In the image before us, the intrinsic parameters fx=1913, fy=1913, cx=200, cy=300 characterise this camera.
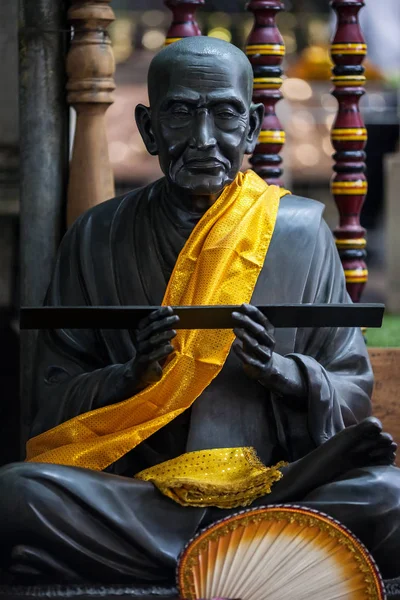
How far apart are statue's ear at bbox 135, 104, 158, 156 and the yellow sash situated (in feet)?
1.02

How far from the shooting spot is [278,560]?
228 inches

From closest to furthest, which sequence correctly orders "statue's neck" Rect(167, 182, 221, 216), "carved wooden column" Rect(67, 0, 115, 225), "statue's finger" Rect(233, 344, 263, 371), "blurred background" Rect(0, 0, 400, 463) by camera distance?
"statue's finger" Rect(233, 344, 263, 371), "statue's neck" Rect(167, 182, 221, 216), "carved wooden column" Rect(67, 0, 115, 225), "blurred background" Rect(0, 0, 400, 463)

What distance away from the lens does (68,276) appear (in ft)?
21.1

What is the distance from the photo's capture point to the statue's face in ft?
20.1

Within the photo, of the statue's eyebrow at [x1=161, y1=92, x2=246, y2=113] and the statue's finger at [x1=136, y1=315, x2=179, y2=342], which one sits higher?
→ the statue's eyebrow at [x1=161, y1=92, x2=246, y2=113]

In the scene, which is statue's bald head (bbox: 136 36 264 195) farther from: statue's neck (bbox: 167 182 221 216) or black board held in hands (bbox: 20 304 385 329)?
black board held in hands (bbox: 20 304 385 329)

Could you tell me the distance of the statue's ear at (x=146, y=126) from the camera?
20.9ft

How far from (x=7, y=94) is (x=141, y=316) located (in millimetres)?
2483

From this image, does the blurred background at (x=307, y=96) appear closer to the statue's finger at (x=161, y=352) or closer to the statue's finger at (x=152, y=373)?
the statue's finger at (x=152, y=373)

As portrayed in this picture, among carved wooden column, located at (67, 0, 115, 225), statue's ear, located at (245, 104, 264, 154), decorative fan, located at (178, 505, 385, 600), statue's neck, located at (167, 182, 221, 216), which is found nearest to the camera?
decorative fan, located at (178, 505, 385, 600)

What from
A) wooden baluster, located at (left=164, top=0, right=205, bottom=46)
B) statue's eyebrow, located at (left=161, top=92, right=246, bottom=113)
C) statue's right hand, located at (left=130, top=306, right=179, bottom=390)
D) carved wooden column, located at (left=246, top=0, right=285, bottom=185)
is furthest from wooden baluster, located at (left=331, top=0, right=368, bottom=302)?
statue's right hand, located at (left=130, top=306, right=179, bottom=390)

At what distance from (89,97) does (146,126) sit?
2.64 feet

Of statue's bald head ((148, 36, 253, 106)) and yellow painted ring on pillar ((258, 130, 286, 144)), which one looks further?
yellow painted ring on pillar ((258, 130, 286, 144))

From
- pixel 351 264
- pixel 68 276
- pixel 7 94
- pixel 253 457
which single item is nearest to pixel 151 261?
pixel 68 276
